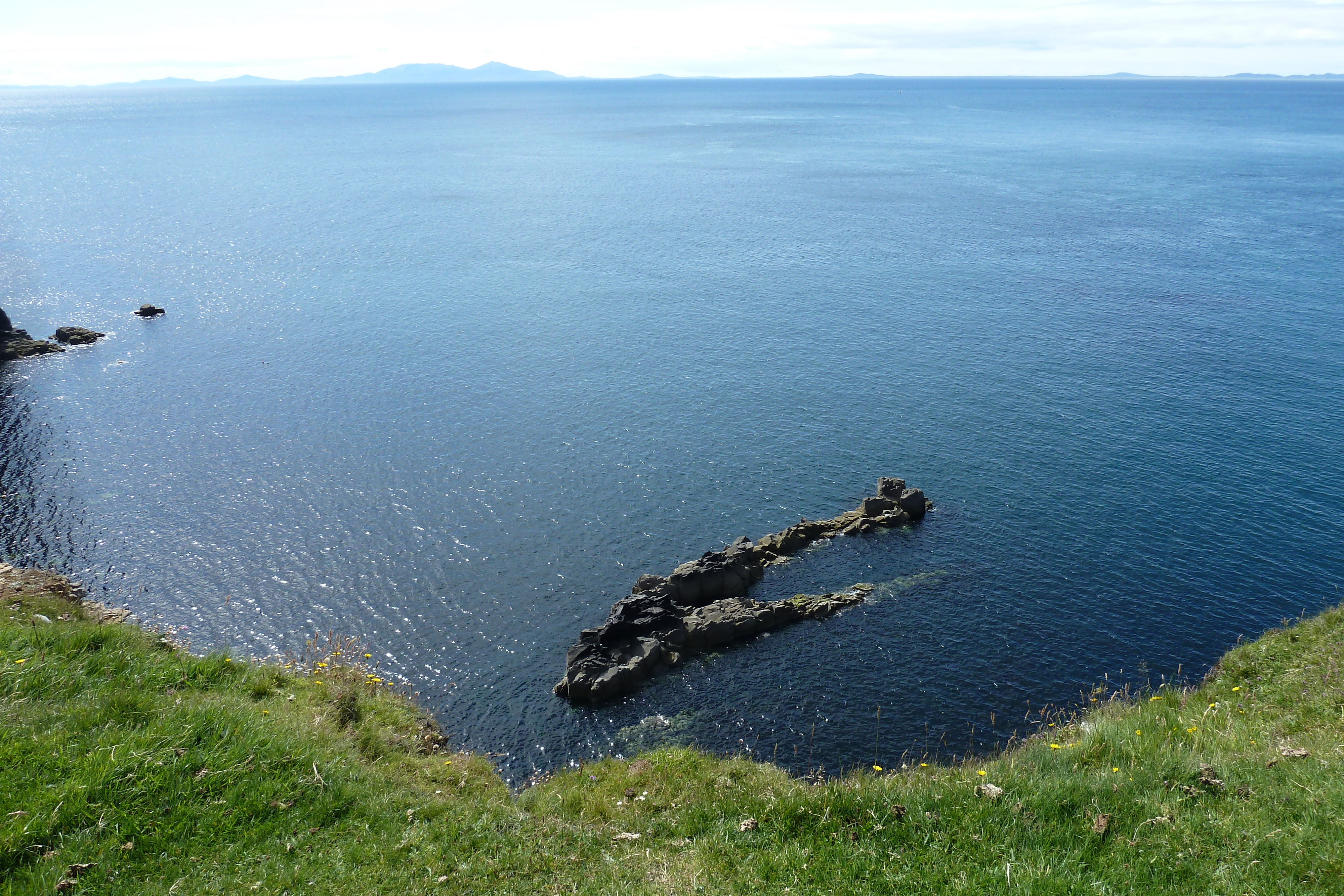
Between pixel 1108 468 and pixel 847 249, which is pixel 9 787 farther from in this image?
pixel 847 249

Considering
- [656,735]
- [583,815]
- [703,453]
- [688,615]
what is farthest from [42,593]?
[703,453]

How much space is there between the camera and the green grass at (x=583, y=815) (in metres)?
17.9

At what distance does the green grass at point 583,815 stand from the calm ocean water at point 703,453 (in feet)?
61.1

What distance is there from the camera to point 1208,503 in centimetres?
6259

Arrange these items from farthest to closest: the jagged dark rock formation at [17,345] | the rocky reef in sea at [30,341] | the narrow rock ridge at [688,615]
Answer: the rocky reef in sea at [30,341] < the jagged dark rock formation at [17,345] < the narrow rock ridge at [688,615]

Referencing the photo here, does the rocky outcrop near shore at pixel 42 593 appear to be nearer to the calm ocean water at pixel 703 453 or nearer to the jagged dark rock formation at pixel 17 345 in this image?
the calm ocean water at pixel 703 453

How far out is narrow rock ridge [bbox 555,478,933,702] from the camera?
47.1m

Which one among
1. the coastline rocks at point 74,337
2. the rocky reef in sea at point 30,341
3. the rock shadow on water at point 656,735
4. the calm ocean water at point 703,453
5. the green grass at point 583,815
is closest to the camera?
the green grass at point 583,815

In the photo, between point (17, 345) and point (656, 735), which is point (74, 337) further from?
point (656, 735)

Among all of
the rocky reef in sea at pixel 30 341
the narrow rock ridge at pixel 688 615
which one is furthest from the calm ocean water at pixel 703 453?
the rocky reef in sea at pixel 30 341

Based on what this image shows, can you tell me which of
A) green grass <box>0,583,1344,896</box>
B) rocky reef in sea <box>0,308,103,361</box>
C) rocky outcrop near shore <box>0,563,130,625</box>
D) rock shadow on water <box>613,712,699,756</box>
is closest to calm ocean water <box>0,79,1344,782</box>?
rock shadow on water <box>613,712,699,756</box>

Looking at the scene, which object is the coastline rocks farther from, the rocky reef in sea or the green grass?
the green grass

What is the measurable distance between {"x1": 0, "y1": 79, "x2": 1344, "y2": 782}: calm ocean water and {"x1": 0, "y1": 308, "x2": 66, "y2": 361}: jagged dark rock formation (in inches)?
156

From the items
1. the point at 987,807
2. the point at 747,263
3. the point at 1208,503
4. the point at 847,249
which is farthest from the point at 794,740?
the point at 847,249
